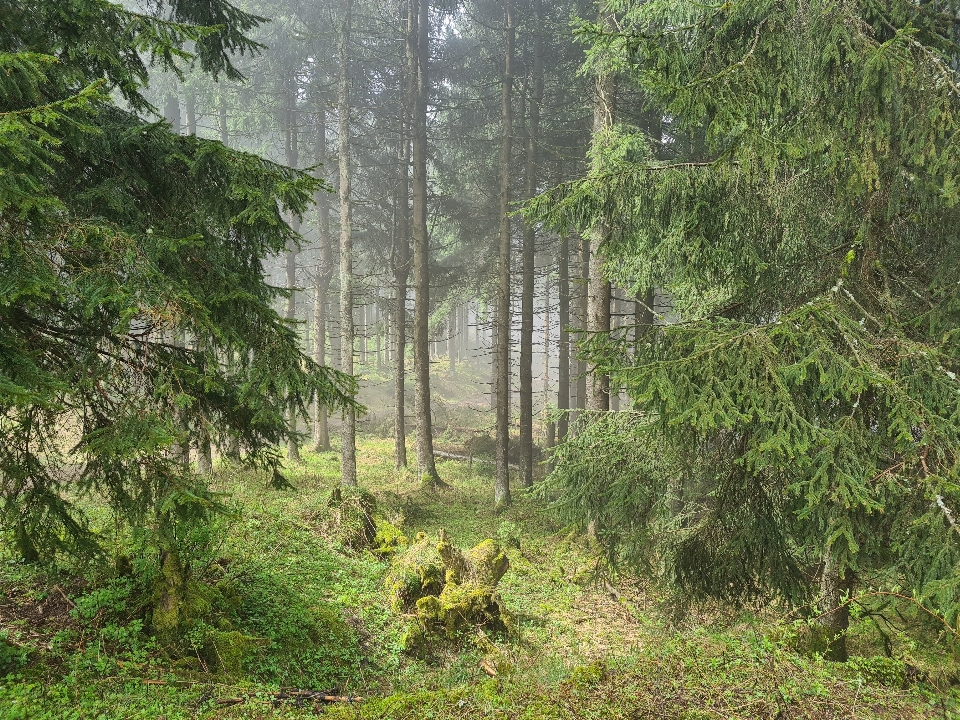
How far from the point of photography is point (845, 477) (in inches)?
162

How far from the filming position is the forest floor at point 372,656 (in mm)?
→ 4586

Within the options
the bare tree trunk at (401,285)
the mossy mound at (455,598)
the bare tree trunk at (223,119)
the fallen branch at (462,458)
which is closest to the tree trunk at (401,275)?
the bare tree trunk at (401,285)

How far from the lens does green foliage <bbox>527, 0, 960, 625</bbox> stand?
4.29m

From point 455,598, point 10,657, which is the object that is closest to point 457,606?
point 455,598

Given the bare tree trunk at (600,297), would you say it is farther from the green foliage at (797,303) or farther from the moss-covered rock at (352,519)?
the moss-covered rock at (352,519)

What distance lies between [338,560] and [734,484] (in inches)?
281

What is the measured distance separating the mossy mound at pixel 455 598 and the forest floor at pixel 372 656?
228 mm

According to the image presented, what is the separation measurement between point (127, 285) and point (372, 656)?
220 inches

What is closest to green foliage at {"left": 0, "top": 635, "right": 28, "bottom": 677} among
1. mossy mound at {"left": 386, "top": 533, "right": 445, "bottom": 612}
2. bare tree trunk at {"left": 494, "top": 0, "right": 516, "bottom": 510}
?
mossy mound at {"left": 386, "top": 533, "right": 445, "bottom": 612}

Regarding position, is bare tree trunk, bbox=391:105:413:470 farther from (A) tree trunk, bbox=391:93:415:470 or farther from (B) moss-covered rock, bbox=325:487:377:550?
(B) moss-covered rock, bbox=325:487:377:550

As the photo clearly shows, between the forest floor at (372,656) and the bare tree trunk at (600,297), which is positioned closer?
the forest floor at (372,656)

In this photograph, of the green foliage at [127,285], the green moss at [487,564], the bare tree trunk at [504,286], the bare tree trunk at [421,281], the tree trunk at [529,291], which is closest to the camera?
the green foliage at [127,285]

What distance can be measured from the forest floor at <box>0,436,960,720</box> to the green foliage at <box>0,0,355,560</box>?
3.19 ft

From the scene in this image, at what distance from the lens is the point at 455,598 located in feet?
27.2
